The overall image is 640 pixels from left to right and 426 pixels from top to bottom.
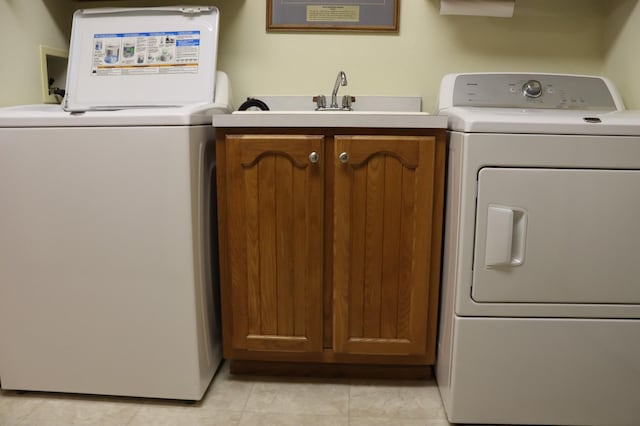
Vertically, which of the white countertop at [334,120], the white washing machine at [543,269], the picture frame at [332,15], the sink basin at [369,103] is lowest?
the white washing machine at [543,269]

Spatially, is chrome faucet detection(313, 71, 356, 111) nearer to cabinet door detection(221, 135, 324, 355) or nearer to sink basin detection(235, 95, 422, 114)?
sink basin detection(235, 95, 422, 114)

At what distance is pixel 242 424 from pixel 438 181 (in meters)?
0.91

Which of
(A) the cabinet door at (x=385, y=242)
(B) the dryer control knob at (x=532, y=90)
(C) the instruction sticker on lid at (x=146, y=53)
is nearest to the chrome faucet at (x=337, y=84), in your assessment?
(A) the cabinet door at (x=385, y=242)

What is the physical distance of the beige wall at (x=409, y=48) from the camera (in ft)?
6.06

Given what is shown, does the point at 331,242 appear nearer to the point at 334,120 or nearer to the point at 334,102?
the point at 334,120

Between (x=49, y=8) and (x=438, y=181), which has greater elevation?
(x=49, y=8)

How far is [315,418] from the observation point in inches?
55.7

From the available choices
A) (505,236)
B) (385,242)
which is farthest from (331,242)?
(505,236)

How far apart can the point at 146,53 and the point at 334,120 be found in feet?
2.71

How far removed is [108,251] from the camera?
54.7 inches

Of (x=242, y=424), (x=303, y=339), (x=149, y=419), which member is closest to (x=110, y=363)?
(x=149, y=419)

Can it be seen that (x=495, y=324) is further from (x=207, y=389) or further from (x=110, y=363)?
(x=110, y=363)

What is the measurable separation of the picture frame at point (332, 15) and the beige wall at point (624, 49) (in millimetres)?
792

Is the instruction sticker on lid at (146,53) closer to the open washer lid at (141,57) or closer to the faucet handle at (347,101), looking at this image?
the open washer lid at (141,57)
